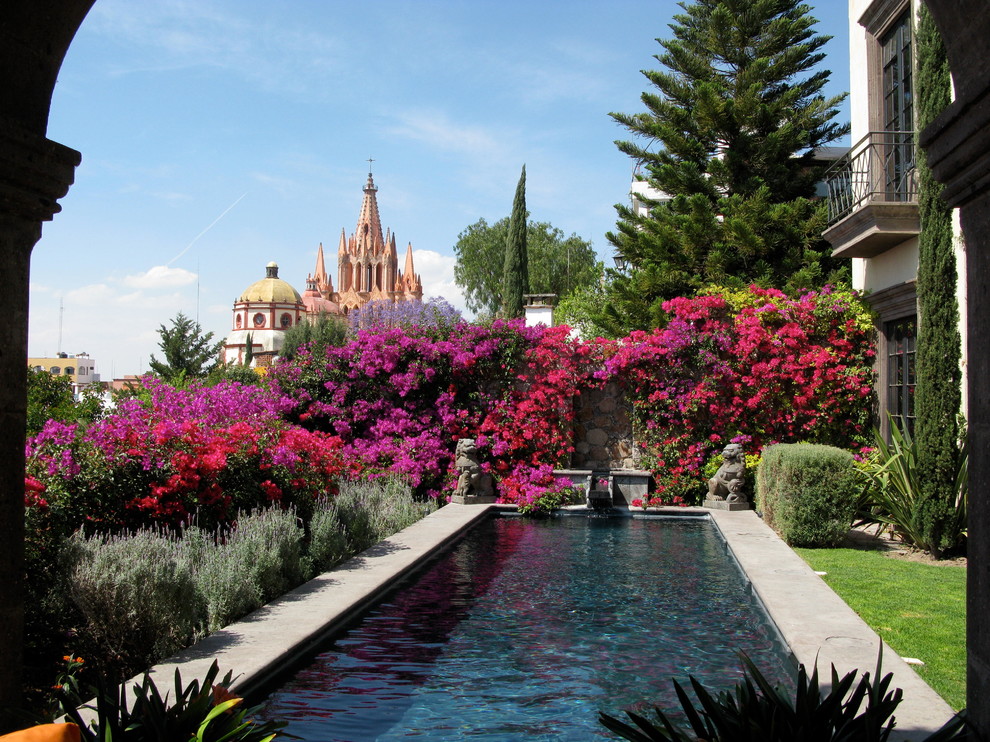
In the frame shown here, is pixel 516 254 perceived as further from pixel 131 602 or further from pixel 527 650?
pixel 131 602

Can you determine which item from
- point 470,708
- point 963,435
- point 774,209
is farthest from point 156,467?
point 774,209

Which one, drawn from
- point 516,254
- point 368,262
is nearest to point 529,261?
point 516,254

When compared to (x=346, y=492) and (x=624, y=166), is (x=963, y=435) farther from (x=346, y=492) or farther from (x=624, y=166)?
(x=624, y=166)

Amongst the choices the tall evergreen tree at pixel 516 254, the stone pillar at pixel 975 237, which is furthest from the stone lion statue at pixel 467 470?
the tall evergreen tree at pixel 516 254

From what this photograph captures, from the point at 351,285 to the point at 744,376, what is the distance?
105165mm

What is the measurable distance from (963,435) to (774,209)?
11044 mm

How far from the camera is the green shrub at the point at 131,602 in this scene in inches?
170

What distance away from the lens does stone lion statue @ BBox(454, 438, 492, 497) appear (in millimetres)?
11703

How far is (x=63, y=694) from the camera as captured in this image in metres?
3.40

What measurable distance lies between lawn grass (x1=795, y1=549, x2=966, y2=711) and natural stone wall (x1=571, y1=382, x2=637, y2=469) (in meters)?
5.15

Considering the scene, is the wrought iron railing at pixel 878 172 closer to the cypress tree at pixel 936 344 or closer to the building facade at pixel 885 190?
the building facade at pixel 885 190

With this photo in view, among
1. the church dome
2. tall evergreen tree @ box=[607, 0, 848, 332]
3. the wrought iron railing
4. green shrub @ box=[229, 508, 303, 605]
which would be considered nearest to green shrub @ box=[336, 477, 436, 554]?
green shrub @ box=[229, 508, 303, 605]

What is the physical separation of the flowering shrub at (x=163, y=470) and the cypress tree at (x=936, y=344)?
18.1ft

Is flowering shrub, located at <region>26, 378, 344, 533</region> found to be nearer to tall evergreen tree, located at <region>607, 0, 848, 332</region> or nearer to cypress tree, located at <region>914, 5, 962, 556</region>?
cypress tree, located at <region>914, 5, 962, 556</region>
